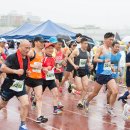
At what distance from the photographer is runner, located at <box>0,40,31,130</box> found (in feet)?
19.1

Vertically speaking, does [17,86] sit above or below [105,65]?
below

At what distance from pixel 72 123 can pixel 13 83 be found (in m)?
1.84

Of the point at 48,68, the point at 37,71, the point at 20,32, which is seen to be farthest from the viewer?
the point at 20,32

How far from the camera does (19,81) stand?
234 inches

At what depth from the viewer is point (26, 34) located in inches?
829

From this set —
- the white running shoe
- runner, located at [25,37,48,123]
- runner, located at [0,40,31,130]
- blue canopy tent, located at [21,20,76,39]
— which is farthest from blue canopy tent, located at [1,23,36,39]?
runner, located at [0,40,31,130]

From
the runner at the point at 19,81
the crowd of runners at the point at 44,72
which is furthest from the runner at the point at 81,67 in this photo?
the runner at the point at 19,81

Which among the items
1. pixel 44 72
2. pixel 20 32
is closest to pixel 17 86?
pixel 44 72

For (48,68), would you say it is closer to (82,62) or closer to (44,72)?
(44,72)

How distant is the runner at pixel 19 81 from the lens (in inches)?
230

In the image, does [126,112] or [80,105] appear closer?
[126,112]

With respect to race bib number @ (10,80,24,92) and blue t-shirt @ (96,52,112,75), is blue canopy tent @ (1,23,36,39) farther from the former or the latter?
race bib number @ (10,80,24,92)

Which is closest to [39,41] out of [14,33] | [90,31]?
[14,33]

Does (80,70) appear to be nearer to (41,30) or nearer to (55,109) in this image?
(55,109)
